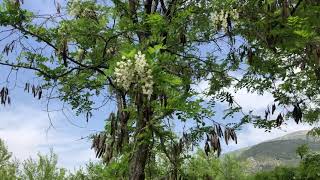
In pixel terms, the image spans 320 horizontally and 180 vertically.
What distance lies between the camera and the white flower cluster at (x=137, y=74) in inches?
275

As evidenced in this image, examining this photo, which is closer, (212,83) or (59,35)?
(59,35)

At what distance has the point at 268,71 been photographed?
1350 centimetres

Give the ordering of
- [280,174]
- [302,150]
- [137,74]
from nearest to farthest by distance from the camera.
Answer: [137,74], [302,150], [280,174]

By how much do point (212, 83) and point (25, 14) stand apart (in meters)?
6.51

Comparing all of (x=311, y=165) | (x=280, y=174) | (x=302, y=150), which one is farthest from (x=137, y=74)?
(x=280, y=174)

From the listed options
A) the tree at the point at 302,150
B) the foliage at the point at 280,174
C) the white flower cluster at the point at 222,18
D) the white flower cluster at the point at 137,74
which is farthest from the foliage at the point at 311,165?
A: the white flower cluster at the point at 137,74

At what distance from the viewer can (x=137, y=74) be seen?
23.3 feet

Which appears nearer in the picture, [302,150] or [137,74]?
[137,74]

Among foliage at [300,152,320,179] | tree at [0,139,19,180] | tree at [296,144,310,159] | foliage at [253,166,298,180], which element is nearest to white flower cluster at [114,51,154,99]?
foliage at [300,152,320,179]

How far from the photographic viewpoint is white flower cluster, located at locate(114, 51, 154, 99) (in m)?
6.97

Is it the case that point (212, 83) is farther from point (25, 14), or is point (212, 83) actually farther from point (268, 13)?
point (25, 14)

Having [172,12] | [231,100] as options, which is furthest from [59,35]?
[231,100]

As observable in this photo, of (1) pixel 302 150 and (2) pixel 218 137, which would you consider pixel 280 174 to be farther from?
(2) pixel 218 137

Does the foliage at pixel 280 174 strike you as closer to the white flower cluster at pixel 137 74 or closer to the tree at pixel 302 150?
the tree at pixel 302 150
